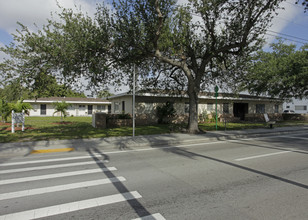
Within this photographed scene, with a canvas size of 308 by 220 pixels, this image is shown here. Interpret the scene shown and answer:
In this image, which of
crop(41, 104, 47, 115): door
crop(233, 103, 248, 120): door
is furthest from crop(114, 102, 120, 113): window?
crop(41, 104, 47, 115): door

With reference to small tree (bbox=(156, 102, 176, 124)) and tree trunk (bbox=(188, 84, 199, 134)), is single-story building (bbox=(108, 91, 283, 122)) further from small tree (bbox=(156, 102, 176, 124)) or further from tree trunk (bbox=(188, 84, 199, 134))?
tree trunk (bbox=(188, 84, 199, 134))

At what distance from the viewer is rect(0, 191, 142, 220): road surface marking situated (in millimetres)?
3115

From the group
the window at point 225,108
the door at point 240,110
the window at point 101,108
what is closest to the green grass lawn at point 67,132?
the window at point 225,108

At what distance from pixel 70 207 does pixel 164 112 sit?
17.4 meters

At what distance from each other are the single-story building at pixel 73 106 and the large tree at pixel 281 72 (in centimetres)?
2597

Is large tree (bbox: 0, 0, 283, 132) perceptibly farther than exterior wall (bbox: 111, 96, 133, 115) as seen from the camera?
No

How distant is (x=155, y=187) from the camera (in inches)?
169

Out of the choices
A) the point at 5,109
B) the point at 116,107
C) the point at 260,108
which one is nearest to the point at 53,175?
the point at 5,109

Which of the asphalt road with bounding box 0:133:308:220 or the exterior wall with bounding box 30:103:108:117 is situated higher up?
the exterior wall with bounding box 30:103:108:117

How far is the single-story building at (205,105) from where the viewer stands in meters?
20.3

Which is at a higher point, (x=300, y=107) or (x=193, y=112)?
(x=300, y=107)

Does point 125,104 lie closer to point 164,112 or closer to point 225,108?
point 164,112

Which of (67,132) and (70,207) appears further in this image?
(67,132)

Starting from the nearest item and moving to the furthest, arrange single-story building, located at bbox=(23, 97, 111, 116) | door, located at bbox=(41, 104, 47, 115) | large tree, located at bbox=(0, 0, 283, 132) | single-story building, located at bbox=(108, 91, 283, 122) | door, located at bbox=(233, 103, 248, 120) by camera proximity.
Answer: large tree, located at bbox=(0, 0, 283, 132) < single-story building, located at bbox=(108, 91, 283, 122) < door, located at bbox=(233, 103, 248, 120) < single-story building, located at bbox=(23, 97, 111, 116) < door, located at bbox=(41, 104, 47, 115)
